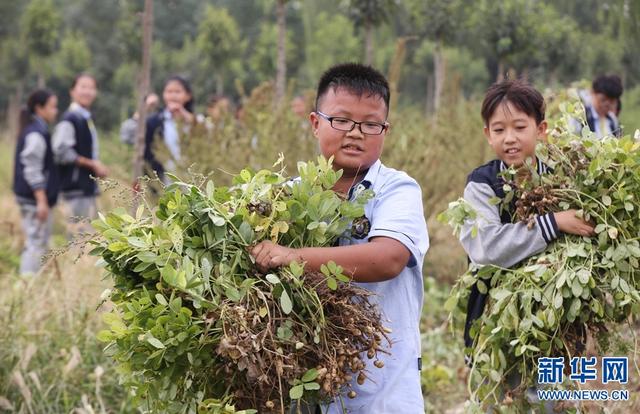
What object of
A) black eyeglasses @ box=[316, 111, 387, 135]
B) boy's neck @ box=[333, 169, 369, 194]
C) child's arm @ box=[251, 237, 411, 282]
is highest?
black eyeglasses @ box=[316, 111, 387, 135]

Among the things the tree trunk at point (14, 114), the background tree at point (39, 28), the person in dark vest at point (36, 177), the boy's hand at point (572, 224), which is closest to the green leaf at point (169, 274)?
the boy's hand at point (572, 224)

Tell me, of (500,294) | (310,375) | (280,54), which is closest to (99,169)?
(280,54)

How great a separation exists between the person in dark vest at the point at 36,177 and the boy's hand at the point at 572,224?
197 inches

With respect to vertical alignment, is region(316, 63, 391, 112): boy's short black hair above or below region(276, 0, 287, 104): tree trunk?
below

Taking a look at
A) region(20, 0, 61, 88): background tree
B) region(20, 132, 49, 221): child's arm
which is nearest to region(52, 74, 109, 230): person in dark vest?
region(20, 132, 49, 221): child's arm

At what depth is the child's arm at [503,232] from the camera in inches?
114

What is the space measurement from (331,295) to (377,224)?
0.27m

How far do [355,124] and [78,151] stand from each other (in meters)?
5.45

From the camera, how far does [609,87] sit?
5.85 m

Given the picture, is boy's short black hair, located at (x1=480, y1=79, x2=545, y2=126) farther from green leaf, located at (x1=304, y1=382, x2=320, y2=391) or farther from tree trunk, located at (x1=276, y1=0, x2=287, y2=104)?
tree trunk, located at (x1=276, y1=0, x2=287, y2=104)

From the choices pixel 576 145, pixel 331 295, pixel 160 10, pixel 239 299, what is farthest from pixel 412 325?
pixel 160 10

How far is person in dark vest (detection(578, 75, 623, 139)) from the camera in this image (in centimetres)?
584

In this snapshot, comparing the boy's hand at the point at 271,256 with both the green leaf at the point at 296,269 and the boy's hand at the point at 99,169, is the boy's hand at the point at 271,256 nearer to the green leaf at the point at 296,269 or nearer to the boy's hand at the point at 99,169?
the green leaf at the point at 296,269

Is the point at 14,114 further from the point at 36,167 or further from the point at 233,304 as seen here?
the point at 233,304
